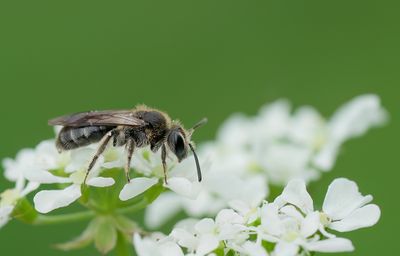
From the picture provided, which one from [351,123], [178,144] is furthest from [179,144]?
[351,123]

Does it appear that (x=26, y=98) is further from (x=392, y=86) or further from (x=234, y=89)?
(x=392, y=86)

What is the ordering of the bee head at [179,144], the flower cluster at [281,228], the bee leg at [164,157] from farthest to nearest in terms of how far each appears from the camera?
the bee head at [179,144], the bee leg at [164,157], the flower cluster at [281,228]

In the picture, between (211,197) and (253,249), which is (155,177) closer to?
(253,249)

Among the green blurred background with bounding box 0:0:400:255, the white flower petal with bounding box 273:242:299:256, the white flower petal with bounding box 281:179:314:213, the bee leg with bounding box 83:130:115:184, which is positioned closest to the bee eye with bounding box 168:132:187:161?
the bee leg with bounding box 83:130:115:184

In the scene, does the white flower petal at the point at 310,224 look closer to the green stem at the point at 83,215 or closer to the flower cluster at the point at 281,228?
the flower cluster at the point at 281,228

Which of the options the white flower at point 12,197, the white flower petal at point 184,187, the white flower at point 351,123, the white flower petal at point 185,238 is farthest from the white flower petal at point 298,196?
the white flower at point 351,123

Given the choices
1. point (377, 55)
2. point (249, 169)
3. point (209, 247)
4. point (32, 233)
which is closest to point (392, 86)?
point (377, 55)
